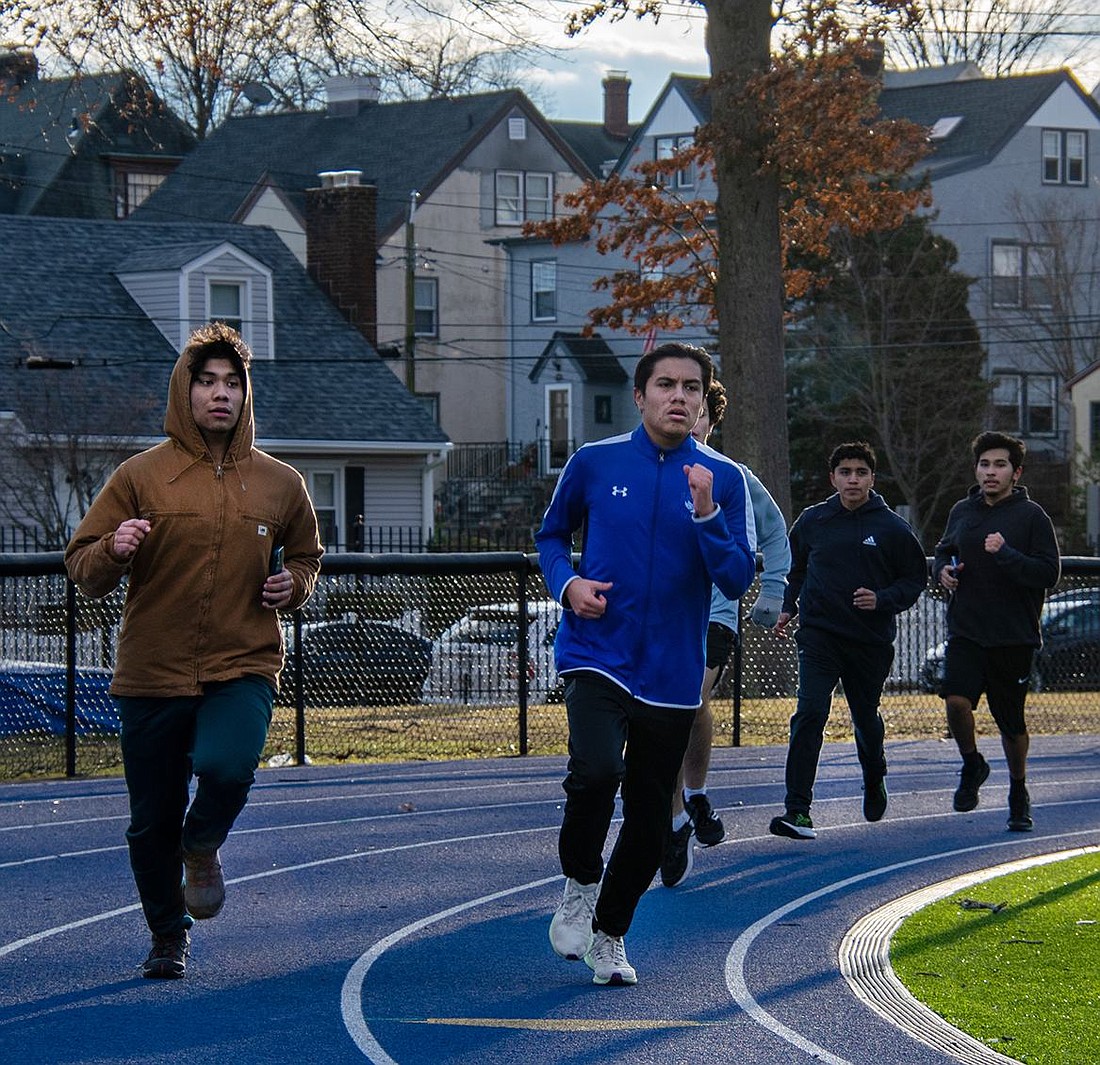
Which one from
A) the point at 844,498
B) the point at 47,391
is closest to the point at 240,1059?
the point at 844,498

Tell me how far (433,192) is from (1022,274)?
15414 millimetres

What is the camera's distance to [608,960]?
7.07 m

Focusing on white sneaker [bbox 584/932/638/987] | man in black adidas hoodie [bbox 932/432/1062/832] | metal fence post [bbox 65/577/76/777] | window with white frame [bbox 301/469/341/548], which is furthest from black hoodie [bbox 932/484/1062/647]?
window with white frame [bbox 301/469/341/548]

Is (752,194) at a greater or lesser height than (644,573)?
greater

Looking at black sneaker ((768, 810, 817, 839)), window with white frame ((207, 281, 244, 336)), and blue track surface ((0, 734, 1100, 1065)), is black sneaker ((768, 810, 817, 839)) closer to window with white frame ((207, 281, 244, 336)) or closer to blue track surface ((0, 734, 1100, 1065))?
blue track surface ((0, 734, 1100, 1065))

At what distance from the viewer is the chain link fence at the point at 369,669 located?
13656 millimetres

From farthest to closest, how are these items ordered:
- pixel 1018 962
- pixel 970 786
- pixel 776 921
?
pixel 970 786, pixel 776 921, pixel 1018 962

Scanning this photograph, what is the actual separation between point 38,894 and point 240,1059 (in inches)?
133

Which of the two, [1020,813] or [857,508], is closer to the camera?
[857,508]

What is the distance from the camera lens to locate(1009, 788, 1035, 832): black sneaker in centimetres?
1123

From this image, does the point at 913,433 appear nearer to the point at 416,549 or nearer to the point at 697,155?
the point at 416,549

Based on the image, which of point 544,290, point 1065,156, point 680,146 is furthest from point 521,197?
point 1065,156

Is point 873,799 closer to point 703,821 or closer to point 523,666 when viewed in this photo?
point 703,821

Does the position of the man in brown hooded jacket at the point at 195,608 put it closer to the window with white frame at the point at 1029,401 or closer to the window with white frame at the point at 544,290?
the window with white frame at the point at 1029,401
